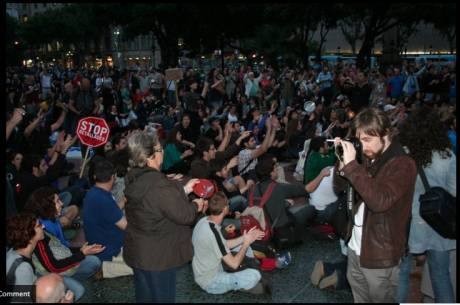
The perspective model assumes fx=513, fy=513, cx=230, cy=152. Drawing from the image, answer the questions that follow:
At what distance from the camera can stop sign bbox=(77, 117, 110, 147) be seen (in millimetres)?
7750

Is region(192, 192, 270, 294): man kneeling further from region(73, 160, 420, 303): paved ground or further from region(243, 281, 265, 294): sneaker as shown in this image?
region(73, 160, 420, 303): paved ground

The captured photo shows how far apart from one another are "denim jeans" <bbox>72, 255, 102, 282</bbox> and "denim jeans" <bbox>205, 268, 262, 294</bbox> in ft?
4.29

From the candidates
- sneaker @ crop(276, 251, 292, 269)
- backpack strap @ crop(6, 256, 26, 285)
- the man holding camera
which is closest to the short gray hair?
backpack strap @ crop(6, 256, 26, 285)

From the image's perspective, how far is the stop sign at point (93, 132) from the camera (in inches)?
305

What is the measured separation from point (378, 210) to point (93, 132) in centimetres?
553

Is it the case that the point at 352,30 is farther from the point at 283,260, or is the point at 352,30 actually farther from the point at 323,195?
the point at 283,260

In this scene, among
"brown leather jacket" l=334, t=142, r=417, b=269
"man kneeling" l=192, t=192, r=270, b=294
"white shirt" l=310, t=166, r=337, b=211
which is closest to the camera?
"brown leather jacket" l=334, t=142, r=417, b=269

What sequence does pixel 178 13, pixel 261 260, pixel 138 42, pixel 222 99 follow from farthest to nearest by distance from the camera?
pixel 138 42 → pixel 178 13 → pixel 222 99 → pixel 261 260

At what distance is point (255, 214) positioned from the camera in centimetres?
587

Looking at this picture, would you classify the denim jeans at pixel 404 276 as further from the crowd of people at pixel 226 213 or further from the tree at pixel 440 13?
the tree at pixel 440 13

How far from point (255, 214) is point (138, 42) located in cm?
10318

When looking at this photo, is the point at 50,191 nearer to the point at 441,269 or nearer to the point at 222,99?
the point at 441,269

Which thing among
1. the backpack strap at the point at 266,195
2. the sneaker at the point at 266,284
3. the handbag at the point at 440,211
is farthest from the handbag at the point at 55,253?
the handbag at the point at 440,211

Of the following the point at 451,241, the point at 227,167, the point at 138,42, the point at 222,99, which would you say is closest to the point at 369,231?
the point at 451,241
